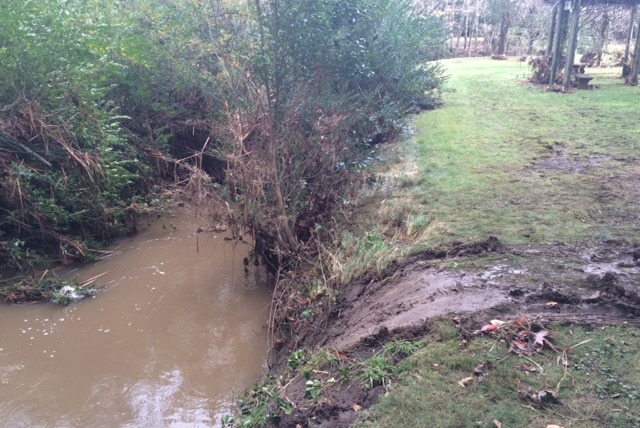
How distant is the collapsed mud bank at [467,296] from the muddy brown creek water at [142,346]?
110cm

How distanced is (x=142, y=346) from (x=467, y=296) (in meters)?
3.62

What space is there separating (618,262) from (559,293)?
3.51ft

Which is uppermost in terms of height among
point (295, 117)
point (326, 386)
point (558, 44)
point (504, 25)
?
point (504, 25)

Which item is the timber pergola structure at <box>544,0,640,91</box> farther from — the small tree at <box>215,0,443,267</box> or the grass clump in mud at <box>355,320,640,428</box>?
the grass clump in mud at <box>355,320,640,428</box>

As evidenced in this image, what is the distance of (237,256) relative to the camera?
26.4 ft

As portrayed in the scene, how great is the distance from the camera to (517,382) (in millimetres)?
3502

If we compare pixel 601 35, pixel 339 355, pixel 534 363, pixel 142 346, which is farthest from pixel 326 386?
pixel 601 35

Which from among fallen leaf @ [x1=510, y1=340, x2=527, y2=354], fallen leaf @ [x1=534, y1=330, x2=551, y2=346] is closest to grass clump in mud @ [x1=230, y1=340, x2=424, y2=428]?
fallen leaf @ [x1=510, y1=340, x2=527, y2=354]

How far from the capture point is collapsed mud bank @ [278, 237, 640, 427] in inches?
162

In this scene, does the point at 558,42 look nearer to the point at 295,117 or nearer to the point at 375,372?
the point at 295,117

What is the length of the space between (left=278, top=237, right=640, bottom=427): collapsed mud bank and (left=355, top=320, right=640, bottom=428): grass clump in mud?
0.23 meters

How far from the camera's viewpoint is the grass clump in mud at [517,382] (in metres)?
3.25

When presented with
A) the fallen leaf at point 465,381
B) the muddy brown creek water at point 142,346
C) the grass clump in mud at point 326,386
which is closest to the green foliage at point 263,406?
the grass clump in mud at point 326,386

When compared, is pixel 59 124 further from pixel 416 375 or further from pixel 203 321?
pixel 416 375
